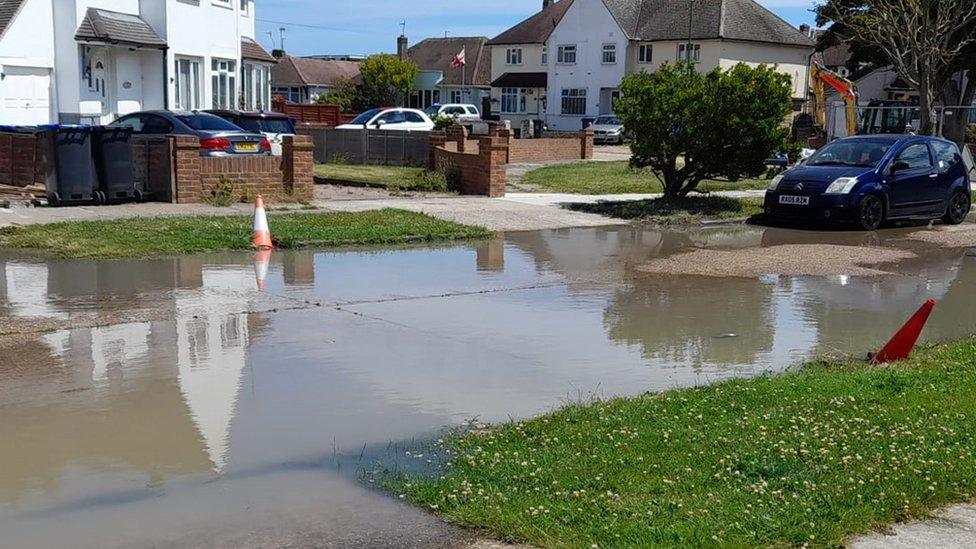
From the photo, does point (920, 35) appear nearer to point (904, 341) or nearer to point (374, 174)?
point (374, 174)

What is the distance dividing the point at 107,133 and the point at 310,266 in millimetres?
5393

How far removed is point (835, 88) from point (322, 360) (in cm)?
3562

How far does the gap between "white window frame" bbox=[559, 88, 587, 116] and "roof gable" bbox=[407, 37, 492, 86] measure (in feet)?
43.7

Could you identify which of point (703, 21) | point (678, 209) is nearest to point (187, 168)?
point (678, 209)

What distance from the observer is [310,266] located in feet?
39.5

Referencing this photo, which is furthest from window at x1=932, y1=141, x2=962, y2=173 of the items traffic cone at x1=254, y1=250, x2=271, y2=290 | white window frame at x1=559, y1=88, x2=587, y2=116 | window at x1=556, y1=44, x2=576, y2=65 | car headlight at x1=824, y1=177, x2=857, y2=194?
window at x1=556, y1=44, x2=576, y2=65

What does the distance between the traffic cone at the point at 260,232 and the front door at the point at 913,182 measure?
10224 millimetres

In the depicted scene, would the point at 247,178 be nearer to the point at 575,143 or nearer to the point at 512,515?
the point at 512,515

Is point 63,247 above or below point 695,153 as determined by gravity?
below

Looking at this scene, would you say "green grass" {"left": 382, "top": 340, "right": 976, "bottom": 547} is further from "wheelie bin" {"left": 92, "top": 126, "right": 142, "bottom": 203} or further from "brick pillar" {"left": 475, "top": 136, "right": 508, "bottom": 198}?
"brick pillar" {"left": 475, "top": 136, "right": 508, "bottom": 198}

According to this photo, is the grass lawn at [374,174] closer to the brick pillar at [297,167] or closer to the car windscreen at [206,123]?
the brick pillar at [297,167]

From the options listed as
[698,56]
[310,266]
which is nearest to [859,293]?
[310,266]

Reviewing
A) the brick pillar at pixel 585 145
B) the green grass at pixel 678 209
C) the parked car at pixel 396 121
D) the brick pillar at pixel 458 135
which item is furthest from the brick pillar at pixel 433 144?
the brick pillar at pixel 585 145

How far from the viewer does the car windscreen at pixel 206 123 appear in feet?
58.9
